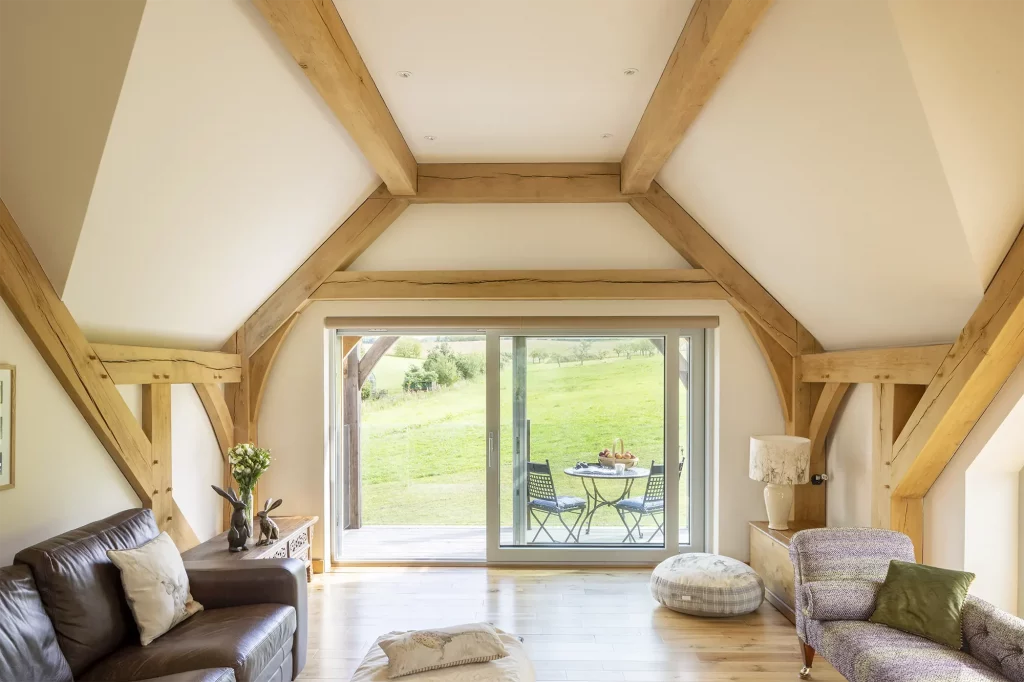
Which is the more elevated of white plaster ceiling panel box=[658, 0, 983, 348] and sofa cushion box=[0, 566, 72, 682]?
white plaster ceiling panel box=[658, 0, 983, 348]

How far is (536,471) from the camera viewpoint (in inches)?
217

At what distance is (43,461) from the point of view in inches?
118

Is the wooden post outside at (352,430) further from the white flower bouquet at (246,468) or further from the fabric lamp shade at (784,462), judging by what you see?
the fabric lamp shade at (784,462)

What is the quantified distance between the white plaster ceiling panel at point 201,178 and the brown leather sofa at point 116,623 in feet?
3.78

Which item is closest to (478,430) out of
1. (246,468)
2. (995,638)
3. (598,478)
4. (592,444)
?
(592,444)

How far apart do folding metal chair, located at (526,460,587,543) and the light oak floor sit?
40 cm

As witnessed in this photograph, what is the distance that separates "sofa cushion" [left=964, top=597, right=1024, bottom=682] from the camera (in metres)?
2.57

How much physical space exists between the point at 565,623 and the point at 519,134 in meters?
3.10

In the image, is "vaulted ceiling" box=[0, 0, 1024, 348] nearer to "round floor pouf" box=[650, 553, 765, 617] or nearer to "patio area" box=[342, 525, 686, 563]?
"round floor pouf" box=[650, 553, 765, 617]

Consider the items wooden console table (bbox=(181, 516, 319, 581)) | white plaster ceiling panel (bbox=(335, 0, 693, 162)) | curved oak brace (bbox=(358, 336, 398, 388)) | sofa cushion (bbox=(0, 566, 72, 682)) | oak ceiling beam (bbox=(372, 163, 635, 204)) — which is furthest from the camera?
curved oak brace (bbox=(358, 336, 398, 388))

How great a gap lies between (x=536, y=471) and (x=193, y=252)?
313cm

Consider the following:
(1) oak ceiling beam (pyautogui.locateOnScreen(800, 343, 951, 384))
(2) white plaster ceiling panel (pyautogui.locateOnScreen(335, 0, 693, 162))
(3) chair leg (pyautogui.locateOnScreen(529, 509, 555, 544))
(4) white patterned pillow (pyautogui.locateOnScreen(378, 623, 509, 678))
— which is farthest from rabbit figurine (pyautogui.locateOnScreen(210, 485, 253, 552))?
(1) oak ceiling beam (pyautogui.locateOnScreen(800, 343, 951, 384))

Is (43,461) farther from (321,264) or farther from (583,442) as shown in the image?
(583,442)

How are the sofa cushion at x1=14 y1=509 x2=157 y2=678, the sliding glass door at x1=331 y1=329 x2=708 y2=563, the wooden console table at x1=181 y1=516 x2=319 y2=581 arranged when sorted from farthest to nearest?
the sliding glass door at x1=331 y1=329 x2=708 y2=563 → the wooden console table at x1=181 y1=516 x2=319 y2=581 → the sofa cushion at x1=14 y1=509 x2=157 y2=678
